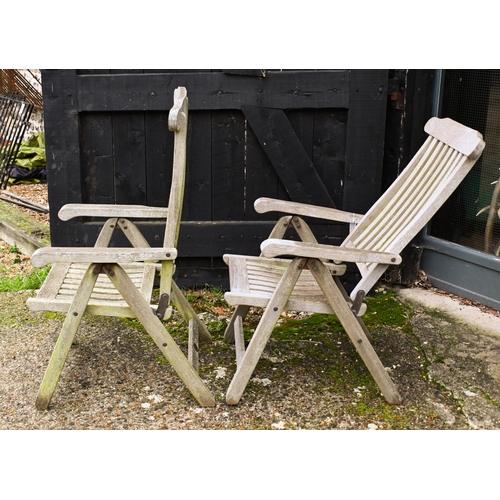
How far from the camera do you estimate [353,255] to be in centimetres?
287

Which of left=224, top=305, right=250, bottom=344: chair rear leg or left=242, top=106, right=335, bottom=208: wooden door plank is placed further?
left=242, top=106, right=335, bottom=208: wooden door plank

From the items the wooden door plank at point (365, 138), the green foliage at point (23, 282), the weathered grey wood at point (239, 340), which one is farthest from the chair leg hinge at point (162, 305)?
the green foliage at point (23, 282)

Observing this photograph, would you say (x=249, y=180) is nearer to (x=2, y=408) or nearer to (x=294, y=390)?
(x=294, y=390)

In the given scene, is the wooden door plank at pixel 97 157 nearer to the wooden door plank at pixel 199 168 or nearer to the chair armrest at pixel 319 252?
the wooden door plank at pixel 199 168

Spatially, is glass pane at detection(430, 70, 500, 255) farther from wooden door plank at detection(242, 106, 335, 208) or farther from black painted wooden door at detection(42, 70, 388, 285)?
wooden door plank at detection(242, 106, 335, 208)

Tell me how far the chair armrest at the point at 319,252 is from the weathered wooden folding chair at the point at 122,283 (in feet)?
1.46

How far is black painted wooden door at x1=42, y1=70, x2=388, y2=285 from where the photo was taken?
4148 millimetres

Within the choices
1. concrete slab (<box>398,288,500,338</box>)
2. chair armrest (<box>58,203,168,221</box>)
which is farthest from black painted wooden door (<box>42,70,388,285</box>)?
chair armrest (<box>58,203,168,221</box>)

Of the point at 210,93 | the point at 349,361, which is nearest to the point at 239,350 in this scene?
the point at 349,361

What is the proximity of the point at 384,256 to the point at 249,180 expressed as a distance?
63.8 inches

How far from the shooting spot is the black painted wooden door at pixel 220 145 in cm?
415

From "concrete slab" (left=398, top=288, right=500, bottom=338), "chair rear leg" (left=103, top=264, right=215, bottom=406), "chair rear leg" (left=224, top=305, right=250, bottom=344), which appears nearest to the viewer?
"chair rear leg" (left=103, top=264, right=215, bottom=406)

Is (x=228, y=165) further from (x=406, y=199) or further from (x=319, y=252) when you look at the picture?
(x=319, y=252)

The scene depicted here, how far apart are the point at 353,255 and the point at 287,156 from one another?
1526 mm
